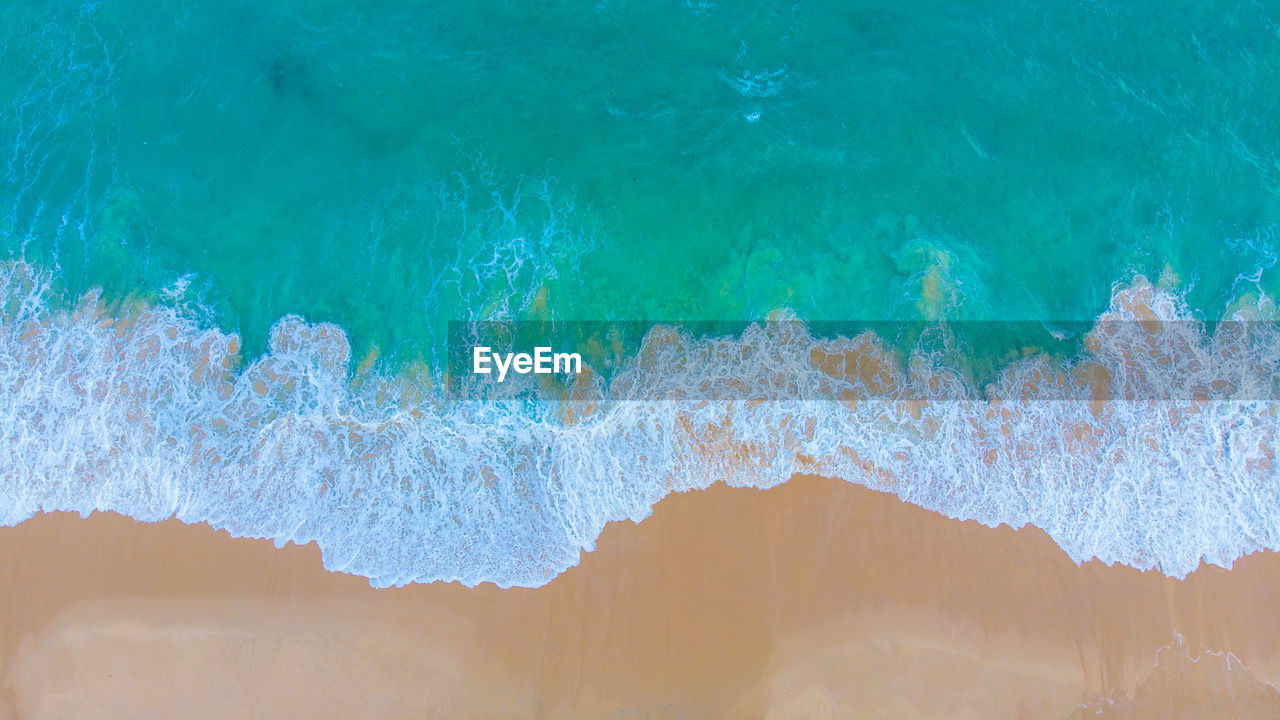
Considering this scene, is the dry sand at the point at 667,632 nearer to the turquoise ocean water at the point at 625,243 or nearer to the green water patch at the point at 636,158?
the turquoise ocean water at the point at 625,243

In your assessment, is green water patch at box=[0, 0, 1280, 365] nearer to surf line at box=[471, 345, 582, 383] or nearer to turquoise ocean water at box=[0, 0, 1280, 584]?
turquoise ocean water at box=[0, 0, 1280, 584]

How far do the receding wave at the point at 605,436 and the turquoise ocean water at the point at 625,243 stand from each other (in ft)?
0.20

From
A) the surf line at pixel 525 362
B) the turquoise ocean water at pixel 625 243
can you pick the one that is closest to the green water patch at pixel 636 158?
the turquoise ocean water at pixel 625 243

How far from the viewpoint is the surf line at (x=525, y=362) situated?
10359 mm

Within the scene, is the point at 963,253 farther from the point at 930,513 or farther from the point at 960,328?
the point at 930,513

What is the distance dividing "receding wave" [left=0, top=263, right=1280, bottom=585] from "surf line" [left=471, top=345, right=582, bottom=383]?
0.48 m

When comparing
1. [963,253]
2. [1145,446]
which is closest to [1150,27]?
[963,253]

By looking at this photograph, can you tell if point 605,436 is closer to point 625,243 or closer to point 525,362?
point 525,362

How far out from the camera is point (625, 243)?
10641 millimetres

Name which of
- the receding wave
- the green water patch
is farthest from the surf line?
the green water patch

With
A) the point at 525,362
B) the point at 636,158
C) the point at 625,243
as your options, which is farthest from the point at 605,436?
the point at 636,158

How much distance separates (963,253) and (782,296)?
3.34 metres

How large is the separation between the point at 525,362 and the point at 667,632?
5.10 m

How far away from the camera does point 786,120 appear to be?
35.1 feet
